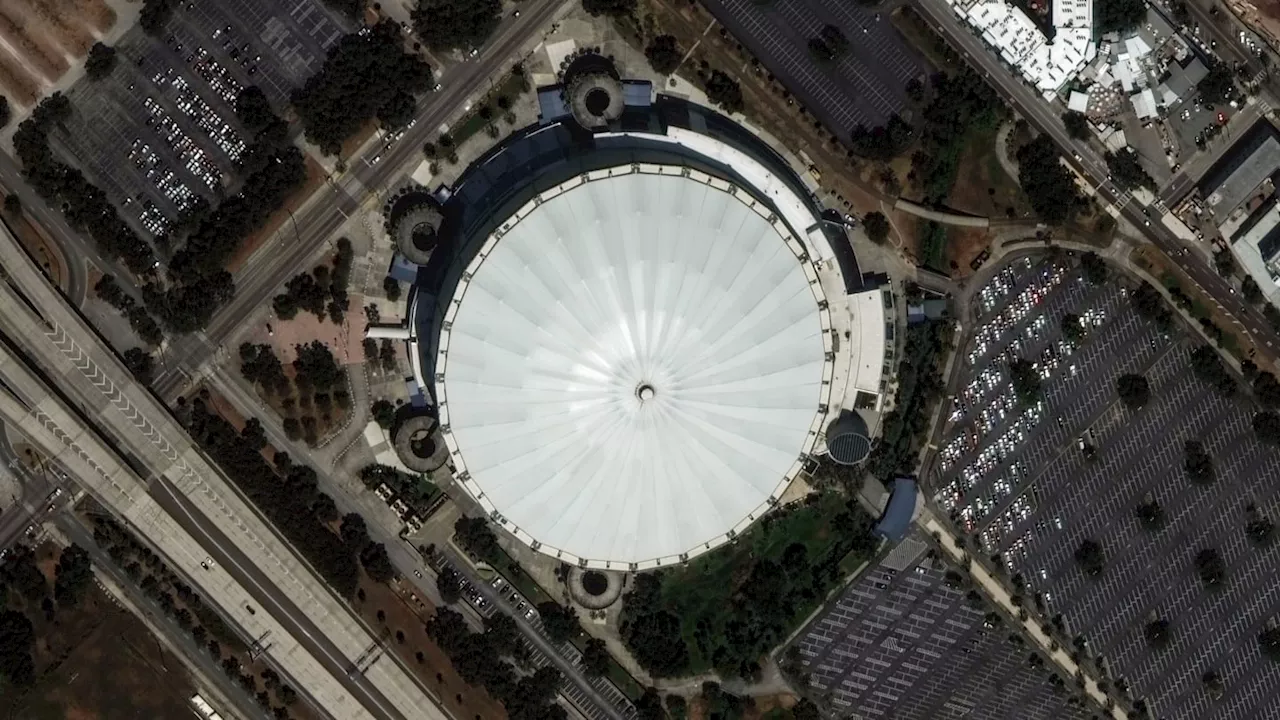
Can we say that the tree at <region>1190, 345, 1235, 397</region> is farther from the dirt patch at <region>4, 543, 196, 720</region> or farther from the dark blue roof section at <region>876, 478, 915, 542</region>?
the dirt patch at <region>4, 543, 196, 720</region>

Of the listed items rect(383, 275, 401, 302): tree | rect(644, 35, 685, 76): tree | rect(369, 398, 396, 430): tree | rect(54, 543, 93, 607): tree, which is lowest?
rect(54, 543, 93, 607): tree

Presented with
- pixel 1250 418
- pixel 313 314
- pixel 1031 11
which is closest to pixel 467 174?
pixel 313 314

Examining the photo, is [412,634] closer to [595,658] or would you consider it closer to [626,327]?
[595,658]

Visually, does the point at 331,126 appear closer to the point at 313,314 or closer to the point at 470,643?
the point at 313,314

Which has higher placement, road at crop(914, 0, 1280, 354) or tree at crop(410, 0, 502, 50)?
tree at crop(410, 0, 502, 50)

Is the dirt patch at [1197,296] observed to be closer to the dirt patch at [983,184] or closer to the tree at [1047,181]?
the tree at [1047,181]

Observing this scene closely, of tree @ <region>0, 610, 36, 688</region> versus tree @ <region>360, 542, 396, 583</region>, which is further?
tree @ <region>360, 542, 396, 583</region>

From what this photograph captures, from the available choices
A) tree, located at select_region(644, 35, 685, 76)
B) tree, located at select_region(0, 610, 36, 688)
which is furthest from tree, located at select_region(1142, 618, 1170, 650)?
tree, located at select_region(0, 610, 36, 688)
